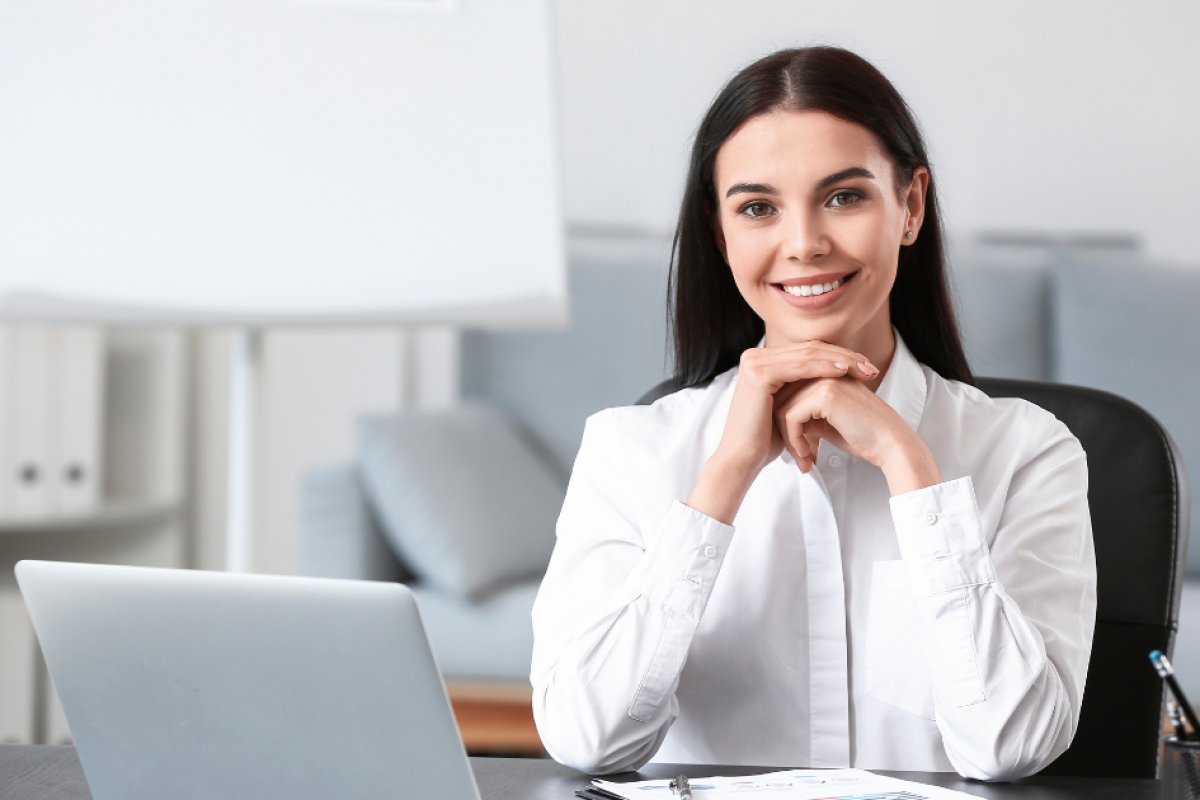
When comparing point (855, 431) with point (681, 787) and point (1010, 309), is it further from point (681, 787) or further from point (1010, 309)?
point (1010, 309)

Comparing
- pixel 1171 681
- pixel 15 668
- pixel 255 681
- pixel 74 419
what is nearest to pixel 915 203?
pixel 1171 681

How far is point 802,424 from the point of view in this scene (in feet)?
3.43

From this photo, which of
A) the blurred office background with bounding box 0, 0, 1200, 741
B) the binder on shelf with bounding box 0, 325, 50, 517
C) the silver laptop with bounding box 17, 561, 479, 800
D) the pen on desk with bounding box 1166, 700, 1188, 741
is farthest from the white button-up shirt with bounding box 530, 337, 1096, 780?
the binder on shelf with bounding box 0, 325, 50, 517

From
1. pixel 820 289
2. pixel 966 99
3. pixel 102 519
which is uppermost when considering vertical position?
pixel 966 99

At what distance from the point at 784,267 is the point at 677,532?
28 cm

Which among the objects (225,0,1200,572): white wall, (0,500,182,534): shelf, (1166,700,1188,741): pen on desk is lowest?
(0,500,182,534): shelf

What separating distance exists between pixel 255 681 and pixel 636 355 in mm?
2140

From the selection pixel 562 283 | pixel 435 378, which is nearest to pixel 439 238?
pixel 562 283

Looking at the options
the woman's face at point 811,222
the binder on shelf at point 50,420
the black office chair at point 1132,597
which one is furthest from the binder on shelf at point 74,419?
the black office chair at point 1132,597

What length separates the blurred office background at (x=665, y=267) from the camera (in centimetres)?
255

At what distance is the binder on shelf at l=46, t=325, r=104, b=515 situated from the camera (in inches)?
95.7

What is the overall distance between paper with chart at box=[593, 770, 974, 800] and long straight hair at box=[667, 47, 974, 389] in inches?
21.7

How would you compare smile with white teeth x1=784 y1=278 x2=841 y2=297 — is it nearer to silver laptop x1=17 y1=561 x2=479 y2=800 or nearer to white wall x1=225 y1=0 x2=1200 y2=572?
silver laptop x1=17 y1=561 x2=479 y2=800

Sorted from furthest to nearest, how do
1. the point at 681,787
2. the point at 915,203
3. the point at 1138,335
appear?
1. the point at 1138,335
2. the point at 915,203
3. the point at 681,787
